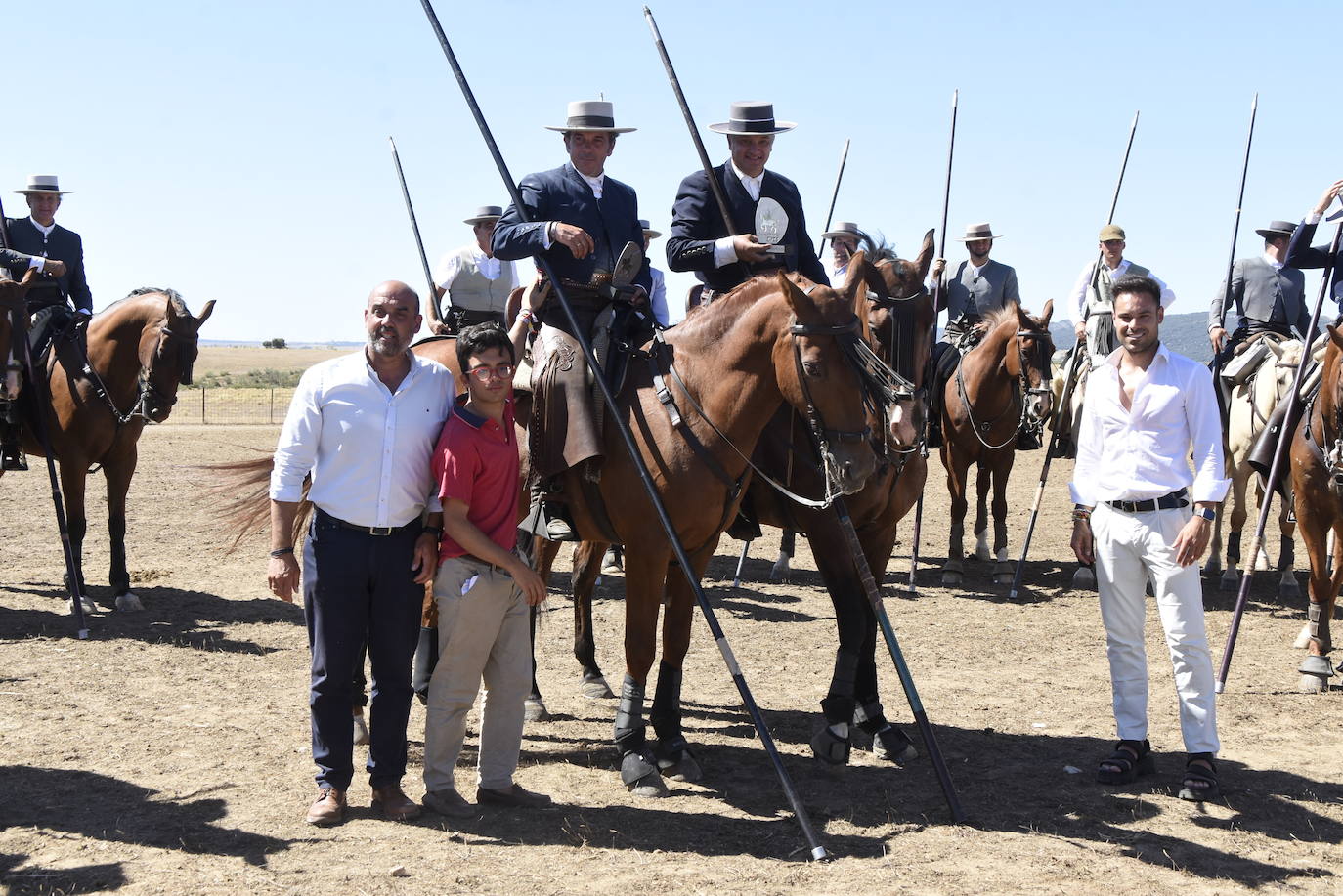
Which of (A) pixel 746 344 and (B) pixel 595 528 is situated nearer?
(A) pixel 746 344

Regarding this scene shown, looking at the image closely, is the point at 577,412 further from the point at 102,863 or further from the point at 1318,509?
the point at 1318,509

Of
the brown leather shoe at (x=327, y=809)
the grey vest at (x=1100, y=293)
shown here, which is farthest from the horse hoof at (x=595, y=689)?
the grey vest at (x=1100, y=293)

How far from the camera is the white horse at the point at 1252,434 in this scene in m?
10.6

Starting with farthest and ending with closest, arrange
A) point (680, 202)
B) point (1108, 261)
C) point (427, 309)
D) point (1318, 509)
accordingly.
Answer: point (1108, 261) < point (427, 309) < point (1318, 509) < point (680, 202)

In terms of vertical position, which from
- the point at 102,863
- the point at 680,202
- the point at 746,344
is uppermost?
the point at 680,202

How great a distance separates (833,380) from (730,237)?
1221 millimetres

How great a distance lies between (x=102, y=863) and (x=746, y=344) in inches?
136

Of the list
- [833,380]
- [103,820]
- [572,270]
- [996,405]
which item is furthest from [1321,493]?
[103,820]

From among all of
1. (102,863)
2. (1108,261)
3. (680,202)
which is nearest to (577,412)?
(680,202)

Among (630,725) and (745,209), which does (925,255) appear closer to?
(745,209)

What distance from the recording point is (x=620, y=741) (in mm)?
5812

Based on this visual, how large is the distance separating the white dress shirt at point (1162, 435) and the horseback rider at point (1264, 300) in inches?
254

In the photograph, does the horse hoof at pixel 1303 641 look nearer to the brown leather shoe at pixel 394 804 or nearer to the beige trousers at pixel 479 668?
the beige trousers at pixel 479 668

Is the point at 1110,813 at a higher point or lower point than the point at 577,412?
lower
